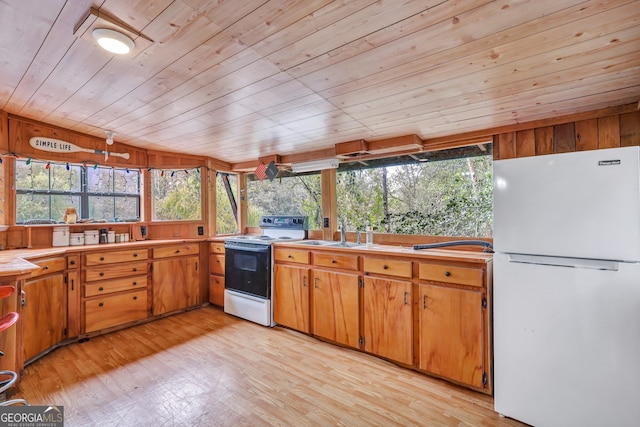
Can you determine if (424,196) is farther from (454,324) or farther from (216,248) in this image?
(216,248)

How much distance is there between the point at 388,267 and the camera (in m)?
2.52

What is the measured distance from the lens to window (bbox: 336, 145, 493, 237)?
2.66 meters

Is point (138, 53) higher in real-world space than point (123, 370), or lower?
higher

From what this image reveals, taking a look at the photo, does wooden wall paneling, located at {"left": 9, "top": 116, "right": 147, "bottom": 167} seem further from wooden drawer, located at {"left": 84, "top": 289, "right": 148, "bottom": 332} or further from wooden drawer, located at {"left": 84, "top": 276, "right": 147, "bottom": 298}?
wooden drawer, located at {"left": 84, "top": 289, "right": 148, "bottom": 332}

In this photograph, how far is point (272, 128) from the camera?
107 inches

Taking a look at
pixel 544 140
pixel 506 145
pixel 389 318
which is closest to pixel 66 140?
pixel 389 318

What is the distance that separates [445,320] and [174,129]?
9.68 feet

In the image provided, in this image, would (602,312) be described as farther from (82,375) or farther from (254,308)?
(82,375)

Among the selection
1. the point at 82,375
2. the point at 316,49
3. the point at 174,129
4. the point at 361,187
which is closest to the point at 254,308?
the point at 82,375

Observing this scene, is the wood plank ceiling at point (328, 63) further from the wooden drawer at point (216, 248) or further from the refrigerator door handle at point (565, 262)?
the wooden drawer at point (216, 248)

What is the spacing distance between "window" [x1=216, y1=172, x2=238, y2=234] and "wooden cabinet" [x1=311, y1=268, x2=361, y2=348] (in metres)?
2.02

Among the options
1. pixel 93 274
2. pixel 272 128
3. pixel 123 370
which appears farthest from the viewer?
pixel 93 274

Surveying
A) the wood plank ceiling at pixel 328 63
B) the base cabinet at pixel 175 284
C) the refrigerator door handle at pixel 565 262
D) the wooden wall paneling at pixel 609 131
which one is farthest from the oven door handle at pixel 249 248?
the wooden wall paneling at pixel 609 131

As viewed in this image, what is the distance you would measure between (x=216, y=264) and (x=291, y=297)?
137cm
